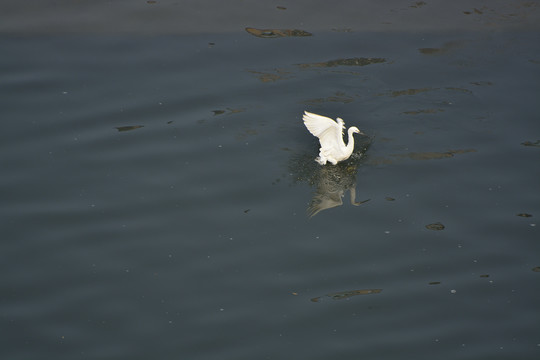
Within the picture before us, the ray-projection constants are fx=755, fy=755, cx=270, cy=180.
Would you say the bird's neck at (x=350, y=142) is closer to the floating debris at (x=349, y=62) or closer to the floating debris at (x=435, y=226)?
the floating debris at (x=435, y=226)

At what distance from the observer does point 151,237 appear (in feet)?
28.3

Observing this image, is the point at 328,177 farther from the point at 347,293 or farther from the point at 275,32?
the point at 275,32

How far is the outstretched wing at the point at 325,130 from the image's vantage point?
30.9 ft

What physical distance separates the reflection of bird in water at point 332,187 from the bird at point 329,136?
0.49 ft

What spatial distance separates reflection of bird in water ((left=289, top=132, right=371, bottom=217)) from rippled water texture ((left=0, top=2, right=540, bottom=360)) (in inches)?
1.0

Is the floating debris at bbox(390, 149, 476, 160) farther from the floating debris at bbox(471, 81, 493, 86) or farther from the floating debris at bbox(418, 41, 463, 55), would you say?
the floating debris at bbox(418, 41, 463, 55)

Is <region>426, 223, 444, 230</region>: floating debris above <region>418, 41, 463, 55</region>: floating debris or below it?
below

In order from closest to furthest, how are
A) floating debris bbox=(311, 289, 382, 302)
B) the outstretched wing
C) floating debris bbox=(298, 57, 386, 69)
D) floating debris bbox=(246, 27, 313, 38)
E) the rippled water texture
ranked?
1. the rippled water texture
2. floating debris bbox=(311, 289, 382, 302)
3. the outstretched wing
4. floating debris bbox=(298, 57, 386, 69)
5. floating debris bbox=(246, 27, 313, 38)

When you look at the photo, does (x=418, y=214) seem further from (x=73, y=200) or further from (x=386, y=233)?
(x=73, y=200)

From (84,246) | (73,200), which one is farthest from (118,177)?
(84,246)

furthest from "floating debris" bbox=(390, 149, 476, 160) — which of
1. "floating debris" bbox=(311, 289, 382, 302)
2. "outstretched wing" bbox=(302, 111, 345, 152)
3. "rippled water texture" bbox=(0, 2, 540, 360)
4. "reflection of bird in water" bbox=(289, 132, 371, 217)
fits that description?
"floating debris" bbox=(311, 289, 382, 302)

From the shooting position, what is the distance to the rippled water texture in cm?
755

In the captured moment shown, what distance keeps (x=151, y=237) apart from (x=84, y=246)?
2.46 ft

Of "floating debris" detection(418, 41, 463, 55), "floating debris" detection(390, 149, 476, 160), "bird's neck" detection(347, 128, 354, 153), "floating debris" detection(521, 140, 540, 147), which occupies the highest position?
"floating debris" detection(418, 41, 463, 55)
